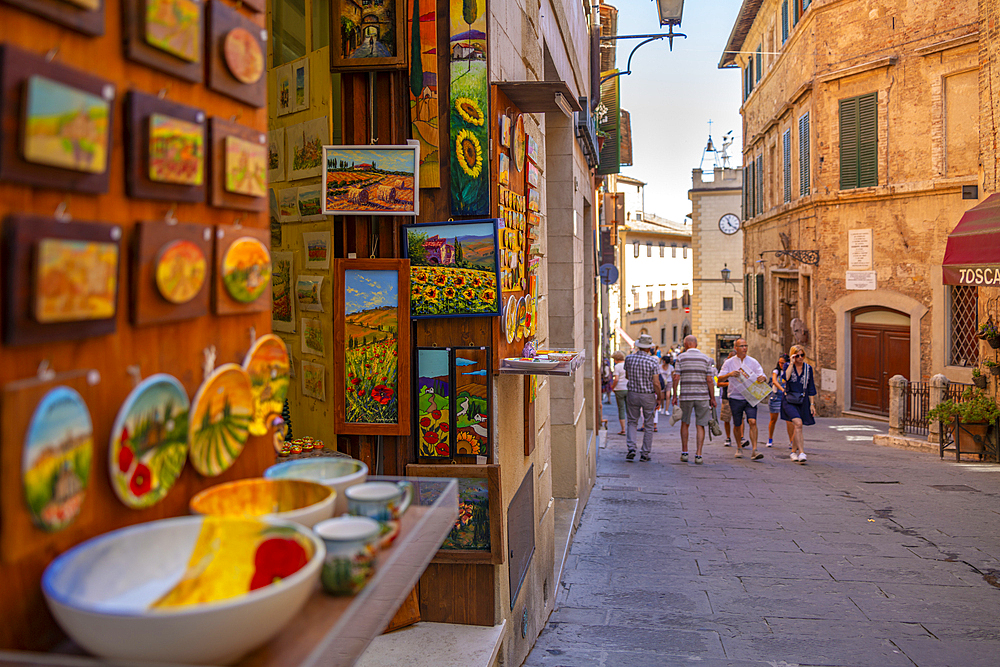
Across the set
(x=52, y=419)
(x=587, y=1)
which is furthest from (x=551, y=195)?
(x=52, y=419)

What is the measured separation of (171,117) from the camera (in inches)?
53.1

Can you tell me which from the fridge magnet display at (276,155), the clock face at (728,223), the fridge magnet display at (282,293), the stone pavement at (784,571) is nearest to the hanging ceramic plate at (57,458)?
the fridge magnet display at (282,293)

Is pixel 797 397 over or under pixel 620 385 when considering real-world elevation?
over

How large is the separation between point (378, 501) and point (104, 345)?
0.55 m

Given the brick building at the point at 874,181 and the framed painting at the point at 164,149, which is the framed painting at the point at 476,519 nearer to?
the framed painting at the point at 164,149

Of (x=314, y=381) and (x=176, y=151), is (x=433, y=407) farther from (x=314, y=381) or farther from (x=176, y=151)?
(x=176, y=151)

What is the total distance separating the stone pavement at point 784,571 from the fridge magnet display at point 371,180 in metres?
3.09

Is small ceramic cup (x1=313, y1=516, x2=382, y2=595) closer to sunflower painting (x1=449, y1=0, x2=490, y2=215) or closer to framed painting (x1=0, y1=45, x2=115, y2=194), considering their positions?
framed painting (x1=0, y1=45, x2=115, y2=194)

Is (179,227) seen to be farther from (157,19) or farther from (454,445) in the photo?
(454,445)

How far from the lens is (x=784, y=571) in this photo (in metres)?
6.35

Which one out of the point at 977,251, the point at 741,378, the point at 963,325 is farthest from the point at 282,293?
the point at 963,325

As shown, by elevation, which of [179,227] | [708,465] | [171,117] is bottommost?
[708,465]

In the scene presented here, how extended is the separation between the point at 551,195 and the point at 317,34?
4.74 m

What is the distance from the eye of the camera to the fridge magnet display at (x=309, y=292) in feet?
12.8
